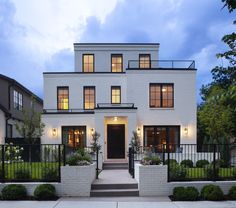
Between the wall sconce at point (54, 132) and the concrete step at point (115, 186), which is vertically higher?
the wall sconce at point (54, 132)

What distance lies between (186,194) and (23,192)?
19.1ft

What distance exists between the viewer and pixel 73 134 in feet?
93.9

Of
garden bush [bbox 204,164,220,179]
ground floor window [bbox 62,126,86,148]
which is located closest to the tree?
ground floor window [bbox 62,126,86,148]

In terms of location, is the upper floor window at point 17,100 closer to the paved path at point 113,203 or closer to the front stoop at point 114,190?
the front stoop at point 114,190

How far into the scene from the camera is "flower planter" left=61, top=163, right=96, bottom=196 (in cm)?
1430

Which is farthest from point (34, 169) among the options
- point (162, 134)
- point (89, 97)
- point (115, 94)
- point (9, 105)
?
point (9, 105)

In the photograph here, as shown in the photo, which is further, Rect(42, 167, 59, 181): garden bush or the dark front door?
the dark front door

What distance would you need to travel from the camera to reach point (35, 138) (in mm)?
27422

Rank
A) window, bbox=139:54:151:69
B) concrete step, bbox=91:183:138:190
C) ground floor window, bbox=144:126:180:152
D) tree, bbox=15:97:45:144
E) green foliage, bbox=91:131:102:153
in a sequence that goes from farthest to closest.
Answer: window, bbox=139:54:151:69
ground floor window, bbox=144:126:180:152
tree, bbox=15:97:45:144
green foliage, bbox=91:131:102:153
concrete step, bbox=91:183:138:190

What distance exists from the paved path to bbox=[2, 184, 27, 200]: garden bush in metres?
0.40

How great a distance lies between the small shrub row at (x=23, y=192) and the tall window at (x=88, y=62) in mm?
20032

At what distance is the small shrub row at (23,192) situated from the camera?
535 inches

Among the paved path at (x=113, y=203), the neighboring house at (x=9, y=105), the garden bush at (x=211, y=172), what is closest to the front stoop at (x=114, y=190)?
the paved path at (x=113, y=203)

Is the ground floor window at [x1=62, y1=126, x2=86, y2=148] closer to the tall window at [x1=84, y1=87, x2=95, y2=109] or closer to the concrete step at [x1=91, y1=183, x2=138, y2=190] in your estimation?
the tall window at [x1=84, y1=87, x2=95, y2=109]
